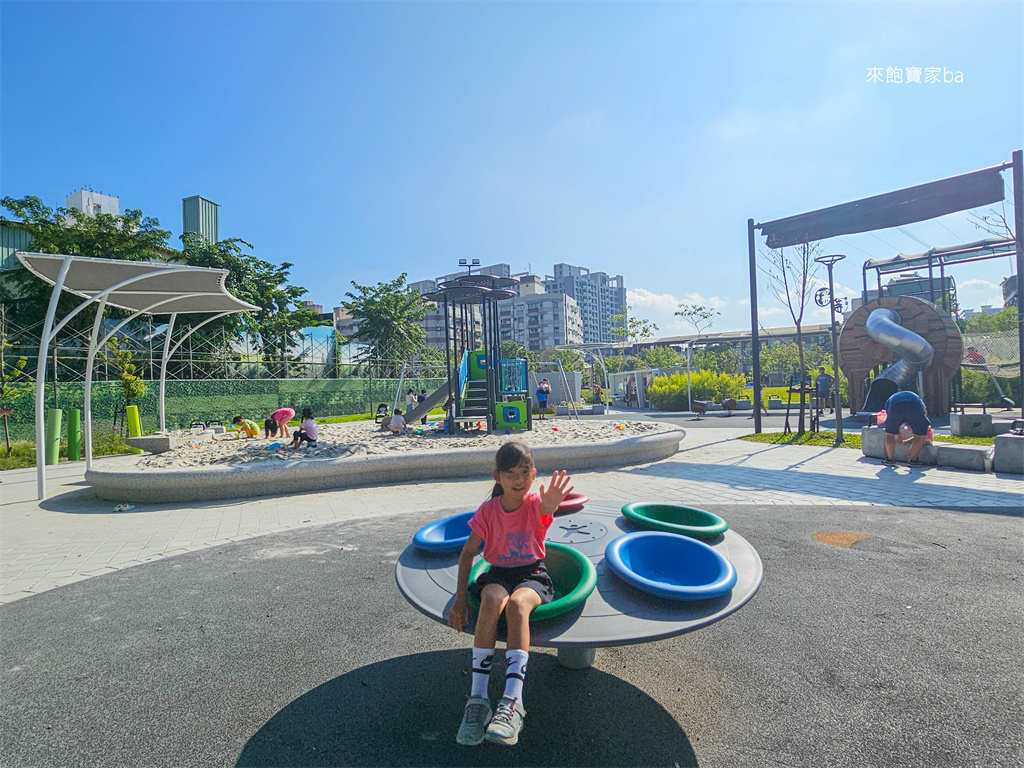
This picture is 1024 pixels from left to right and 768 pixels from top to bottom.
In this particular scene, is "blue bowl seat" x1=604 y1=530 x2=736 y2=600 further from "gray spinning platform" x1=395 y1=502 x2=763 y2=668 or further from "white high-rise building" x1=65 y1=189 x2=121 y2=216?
"white high-rise building" x1=65 y1=189 x2=121 y2=216

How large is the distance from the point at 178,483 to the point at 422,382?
19760 mm

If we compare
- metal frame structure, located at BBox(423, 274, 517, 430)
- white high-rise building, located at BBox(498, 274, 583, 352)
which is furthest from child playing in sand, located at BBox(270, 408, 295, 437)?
white high-rise building, located at BBox(498, 274, 583, 352)

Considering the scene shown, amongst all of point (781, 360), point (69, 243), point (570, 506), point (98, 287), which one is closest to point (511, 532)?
point (570, 506)

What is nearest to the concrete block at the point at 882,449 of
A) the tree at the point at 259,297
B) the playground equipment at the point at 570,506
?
the playground equipment at the point at 570,506

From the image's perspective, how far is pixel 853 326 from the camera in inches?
719

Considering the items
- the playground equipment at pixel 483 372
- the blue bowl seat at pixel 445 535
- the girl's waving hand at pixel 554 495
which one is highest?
the playground equipment at pixel 483 372

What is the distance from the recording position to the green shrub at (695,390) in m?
26.7

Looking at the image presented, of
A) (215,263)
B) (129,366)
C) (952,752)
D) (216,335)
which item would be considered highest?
(215,263)

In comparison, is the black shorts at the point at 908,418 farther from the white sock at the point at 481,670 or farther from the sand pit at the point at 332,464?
the white sock at the point at 481,670

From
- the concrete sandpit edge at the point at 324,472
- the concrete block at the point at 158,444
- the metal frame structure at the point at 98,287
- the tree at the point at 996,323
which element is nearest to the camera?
the concrete sandpit edge at the point at 324,472

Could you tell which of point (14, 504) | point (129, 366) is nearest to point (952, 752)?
point (14, 504)

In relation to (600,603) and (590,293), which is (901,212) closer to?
(600,603)

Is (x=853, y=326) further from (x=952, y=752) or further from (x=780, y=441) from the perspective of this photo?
(x=952, y=752)

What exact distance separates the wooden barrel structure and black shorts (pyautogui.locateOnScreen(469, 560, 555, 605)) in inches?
735
